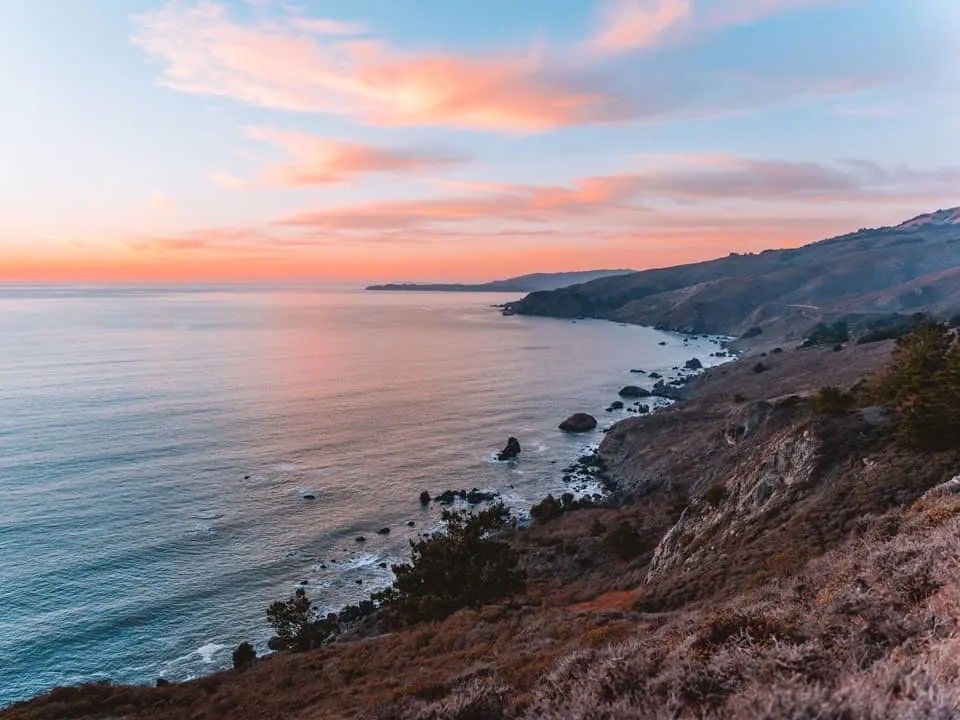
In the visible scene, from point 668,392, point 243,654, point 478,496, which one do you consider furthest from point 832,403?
point 668,392

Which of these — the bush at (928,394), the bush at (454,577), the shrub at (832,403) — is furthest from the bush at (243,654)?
the shrub at (832,403)

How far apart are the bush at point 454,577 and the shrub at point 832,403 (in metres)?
23.2

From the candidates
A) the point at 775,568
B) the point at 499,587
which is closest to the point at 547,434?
the point at 499,587

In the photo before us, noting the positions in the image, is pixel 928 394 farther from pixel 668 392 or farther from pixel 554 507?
pixel 668 392

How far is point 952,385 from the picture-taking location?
31.8 metres

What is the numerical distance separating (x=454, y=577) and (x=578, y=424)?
63989mm

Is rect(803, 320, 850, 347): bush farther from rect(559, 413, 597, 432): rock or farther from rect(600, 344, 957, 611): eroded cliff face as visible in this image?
rect(600, 344, 957, 611): eroded cliff face

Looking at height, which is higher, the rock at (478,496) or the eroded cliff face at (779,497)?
the eroded cliff face at (779,497)

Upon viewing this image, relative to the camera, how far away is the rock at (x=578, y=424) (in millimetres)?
97500

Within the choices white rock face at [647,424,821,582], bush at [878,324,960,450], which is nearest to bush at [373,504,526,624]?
white rock face at [647,424,821,582]

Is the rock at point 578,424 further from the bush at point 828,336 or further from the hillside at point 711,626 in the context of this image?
the bush at point 828,336

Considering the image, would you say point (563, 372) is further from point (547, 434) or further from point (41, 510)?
point (41, 510)

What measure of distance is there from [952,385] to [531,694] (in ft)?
97.3

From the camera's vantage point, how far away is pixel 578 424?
97938mm
